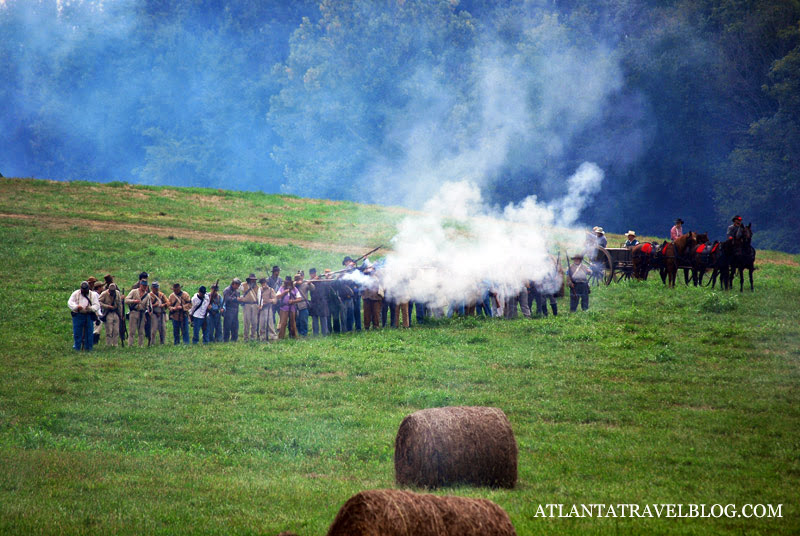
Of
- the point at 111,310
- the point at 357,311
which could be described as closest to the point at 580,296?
the point at 357,311

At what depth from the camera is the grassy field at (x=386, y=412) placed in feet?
34.7

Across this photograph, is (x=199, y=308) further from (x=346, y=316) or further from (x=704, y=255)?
(x=704, y=255)

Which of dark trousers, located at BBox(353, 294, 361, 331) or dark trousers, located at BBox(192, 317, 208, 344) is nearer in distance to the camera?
dark trousers, located at BBox(192, 317, 208, 344)

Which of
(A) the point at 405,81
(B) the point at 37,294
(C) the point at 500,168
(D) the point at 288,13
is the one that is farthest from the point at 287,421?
(D) the point at 288,13

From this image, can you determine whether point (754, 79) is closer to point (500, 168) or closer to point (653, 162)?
point (653, 162)

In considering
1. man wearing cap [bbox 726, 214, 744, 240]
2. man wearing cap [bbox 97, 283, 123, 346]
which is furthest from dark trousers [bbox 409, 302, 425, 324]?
man wearing cap [bbox 726, 214, 744, 240]

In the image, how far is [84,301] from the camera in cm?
2198

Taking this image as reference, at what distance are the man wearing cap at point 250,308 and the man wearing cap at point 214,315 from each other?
0.69m

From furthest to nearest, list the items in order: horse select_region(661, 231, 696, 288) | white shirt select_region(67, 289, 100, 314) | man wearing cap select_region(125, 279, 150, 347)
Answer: horse select_region(661, 231, 696, 288), man wearing cap select_region(125, 279, 150, 347), white shirt select_region(67, 289, 100, 314)

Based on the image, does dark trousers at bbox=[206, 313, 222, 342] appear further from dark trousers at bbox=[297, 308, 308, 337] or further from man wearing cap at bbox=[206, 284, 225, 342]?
dark trousers at bbox=[297, 308, 308, 337]

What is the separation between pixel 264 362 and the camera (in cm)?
2031

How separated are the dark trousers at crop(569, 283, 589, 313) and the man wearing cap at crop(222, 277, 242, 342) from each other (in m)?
10.0

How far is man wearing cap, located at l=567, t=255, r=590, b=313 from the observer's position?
24062 mm

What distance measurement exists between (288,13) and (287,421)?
74.1 metres
